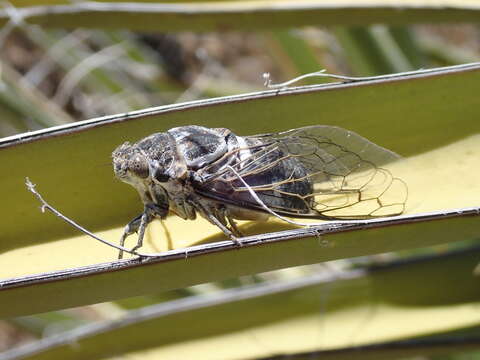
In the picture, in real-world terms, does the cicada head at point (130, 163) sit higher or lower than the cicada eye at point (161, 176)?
lower

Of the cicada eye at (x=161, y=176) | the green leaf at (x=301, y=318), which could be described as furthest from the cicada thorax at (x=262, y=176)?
the green leaf at (x=301, y=318)

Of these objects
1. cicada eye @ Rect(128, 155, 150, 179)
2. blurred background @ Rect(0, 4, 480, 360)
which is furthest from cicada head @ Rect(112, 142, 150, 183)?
blurred background @ Rect(0, 4, 480, 360)

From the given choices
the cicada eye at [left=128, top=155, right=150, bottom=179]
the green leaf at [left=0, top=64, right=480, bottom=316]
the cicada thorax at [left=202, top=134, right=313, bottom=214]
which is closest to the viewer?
the green leaf at [left=0, top=64, right=480, bottom=316]

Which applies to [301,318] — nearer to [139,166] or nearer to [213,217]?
[213,217]

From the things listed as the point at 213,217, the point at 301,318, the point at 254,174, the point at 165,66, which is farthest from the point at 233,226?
the point at 165,66

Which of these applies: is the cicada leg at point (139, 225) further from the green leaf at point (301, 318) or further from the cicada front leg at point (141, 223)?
the green leaf at point (301, 318)

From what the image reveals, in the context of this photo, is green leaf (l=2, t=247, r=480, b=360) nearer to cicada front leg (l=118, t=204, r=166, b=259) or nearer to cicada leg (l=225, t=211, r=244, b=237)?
cicada leg (l=225, t=211, r=244, b=237)
